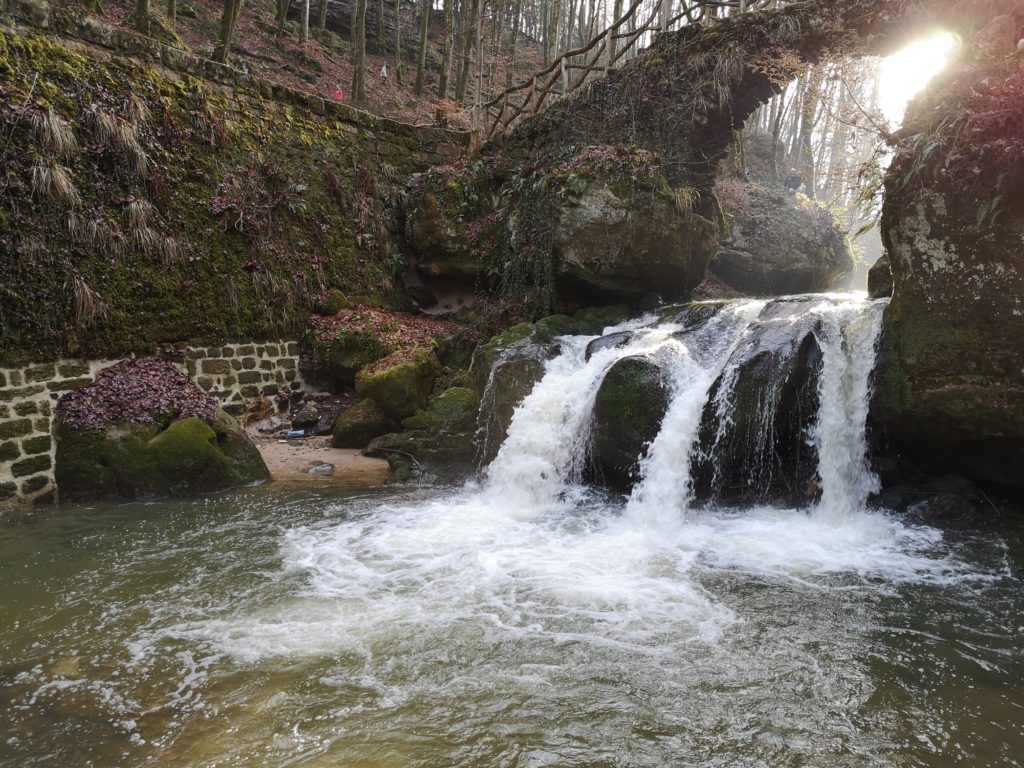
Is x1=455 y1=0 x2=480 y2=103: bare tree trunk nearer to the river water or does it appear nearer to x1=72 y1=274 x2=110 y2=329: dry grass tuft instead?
x1=72 y1=274 x2=110 y2=329: dry grass tuft

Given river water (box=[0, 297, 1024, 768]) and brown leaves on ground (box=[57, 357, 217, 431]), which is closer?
river water (box=[0, 297, 1024, 768])

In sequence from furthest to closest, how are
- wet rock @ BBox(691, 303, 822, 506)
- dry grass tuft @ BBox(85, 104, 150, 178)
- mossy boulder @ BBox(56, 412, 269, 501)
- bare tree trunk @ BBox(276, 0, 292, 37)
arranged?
bare tree trunk @ BBox(276, 0, 292, 37)
dry grass tuft @ BBox(85, 104, 150, 178)
mossy boulder @ BBox(56, 412, 269, 501)
wet rock @ BBox(691, 303, 822, 506)

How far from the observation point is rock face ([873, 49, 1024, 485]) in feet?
15.7

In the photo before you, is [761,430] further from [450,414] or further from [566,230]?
[566,230]

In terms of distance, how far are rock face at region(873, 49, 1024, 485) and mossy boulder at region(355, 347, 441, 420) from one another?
5.86m

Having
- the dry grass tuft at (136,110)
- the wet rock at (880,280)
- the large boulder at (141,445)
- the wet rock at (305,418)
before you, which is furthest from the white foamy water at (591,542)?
the dry grass tuft at (136,110)

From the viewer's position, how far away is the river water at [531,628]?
243 cm

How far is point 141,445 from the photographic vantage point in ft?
20.2

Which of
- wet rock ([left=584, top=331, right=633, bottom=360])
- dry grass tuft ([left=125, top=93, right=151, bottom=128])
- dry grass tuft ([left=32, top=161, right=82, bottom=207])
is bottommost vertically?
wet rock ([left=584, top=331, right=633, bottom=360])

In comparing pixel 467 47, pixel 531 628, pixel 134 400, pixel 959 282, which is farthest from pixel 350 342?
pixel 467 47

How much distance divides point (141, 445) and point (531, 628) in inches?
200

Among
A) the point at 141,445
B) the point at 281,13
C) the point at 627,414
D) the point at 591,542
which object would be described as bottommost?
the point at 591,542

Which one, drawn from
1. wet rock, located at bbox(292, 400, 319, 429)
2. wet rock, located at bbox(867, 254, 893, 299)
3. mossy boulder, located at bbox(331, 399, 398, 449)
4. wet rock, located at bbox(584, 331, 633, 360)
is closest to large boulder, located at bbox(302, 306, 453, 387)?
wet rock, located at bbox(292, 400, 319, 429)

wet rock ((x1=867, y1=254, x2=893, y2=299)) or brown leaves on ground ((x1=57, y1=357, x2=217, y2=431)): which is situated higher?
wet rock ((x1=867, y1=254, x2=893, y2=299))
